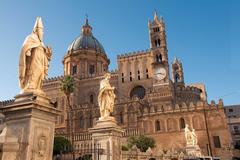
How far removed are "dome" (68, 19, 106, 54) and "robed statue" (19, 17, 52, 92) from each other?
189 feet

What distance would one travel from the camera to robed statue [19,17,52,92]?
5855mm

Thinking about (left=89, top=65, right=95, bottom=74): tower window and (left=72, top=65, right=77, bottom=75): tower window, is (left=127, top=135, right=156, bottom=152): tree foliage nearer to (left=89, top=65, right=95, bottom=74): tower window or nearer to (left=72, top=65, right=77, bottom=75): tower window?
(left=89, top=65, right=95, bottom=74): tower window

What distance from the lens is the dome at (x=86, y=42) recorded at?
6362cm

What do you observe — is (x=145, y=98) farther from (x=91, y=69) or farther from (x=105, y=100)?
(x=105, y=100)

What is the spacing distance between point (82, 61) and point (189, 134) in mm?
42119

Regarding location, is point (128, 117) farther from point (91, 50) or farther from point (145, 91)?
point (91, 50)

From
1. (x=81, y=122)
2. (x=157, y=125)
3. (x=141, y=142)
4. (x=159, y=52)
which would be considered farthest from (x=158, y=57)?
(x=141, y=142)

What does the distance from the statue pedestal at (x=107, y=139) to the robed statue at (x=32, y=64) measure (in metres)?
3.52

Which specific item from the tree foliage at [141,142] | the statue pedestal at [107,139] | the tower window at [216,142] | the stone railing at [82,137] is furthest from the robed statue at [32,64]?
the tower window at [216,142]

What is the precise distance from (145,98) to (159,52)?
33.1 feet

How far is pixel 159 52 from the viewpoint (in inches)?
2015

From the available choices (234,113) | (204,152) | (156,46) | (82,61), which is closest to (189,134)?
(204,152)

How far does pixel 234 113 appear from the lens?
66250 millimetres

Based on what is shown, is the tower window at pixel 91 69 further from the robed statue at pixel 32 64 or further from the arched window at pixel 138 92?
the robed statue at pixel 32 64
